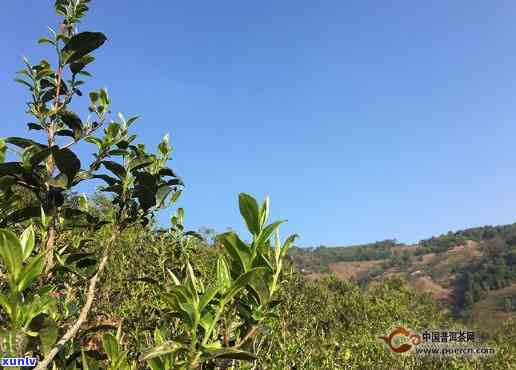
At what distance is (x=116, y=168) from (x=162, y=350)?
4.37ft

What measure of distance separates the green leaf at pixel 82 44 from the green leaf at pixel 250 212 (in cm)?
149

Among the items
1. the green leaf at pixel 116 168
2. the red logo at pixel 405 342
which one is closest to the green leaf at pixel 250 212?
the green leaf at pixel 116 168

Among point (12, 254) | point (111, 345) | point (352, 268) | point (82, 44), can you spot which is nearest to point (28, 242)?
point (12, 254)

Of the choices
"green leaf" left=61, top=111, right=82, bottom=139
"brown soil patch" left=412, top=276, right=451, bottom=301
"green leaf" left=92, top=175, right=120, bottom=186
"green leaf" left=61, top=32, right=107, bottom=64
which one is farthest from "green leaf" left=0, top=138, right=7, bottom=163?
"brown soil patch" left=412, top=276, right=451, bottom=301

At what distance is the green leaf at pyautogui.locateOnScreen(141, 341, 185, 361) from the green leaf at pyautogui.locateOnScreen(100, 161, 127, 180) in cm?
129

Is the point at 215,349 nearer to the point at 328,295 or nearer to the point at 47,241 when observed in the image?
the point at 47,241

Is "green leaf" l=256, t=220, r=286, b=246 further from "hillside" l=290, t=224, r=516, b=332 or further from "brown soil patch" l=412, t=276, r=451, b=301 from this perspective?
"brown soil patch" l=412, t=276, r=451, b=301

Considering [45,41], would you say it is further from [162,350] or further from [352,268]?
[352,268]

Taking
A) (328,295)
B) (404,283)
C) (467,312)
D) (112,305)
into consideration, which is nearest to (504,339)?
A: (328,295)

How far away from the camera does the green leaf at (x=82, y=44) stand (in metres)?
2.39

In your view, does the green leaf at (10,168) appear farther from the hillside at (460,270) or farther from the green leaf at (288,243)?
the hillside at (460,270)

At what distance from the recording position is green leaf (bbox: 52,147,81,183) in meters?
2.10

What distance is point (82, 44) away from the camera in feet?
7.96

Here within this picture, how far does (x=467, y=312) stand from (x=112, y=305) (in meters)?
97.8
